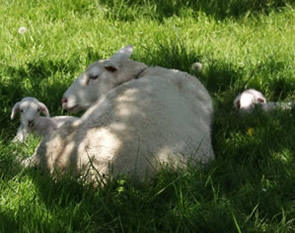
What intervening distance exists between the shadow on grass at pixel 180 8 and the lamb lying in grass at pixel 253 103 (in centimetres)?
268

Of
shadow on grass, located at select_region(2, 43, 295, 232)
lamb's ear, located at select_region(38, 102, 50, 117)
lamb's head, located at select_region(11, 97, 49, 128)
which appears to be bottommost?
lamb's ear, located at select_region(38, 102, 50, 117)

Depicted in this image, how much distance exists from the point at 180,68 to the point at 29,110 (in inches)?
71.8

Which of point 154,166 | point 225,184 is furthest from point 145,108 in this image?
point 225,184

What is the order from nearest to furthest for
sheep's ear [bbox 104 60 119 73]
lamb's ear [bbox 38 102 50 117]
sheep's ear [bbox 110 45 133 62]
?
1. lamb's ear [bbox 38 102 50 117]
2. sheep's ear [bbox 104 60 119 73]
3. sheep's ear [bbox 110 45 133 62]

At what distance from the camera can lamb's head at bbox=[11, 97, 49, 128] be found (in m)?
4.81

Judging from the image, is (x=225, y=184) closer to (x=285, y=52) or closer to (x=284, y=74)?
Result: (x=284, y=74)

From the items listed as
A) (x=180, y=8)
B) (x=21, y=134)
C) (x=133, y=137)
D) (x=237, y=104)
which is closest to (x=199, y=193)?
(x=133, y=137)

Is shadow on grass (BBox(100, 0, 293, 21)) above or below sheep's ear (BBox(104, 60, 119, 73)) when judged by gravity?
below

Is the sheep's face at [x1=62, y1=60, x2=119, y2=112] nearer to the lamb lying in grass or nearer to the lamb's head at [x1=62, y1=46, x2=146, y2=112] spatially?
the lamb's head at [x1=62, y1=46, x2=146, y2=112]

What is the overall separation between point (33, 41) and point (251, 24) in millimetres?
3019

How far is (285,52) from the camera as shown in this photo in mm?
6500

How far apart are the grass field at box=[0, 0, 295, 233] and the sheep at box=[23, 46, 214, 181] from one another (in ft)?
0.36

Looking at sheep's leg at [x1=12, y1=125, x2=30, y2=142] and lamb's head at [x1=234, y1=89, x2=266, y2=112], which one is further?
lamb's head at [x1=234, y1=89, x2=266, y2=112]

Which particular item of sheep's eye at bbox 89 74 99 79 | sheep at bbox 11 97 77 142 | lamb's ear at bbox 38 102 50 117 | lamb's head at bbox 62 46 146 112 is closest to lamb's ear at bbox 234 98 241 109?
lamb's head at bbox 62 46 146 112
